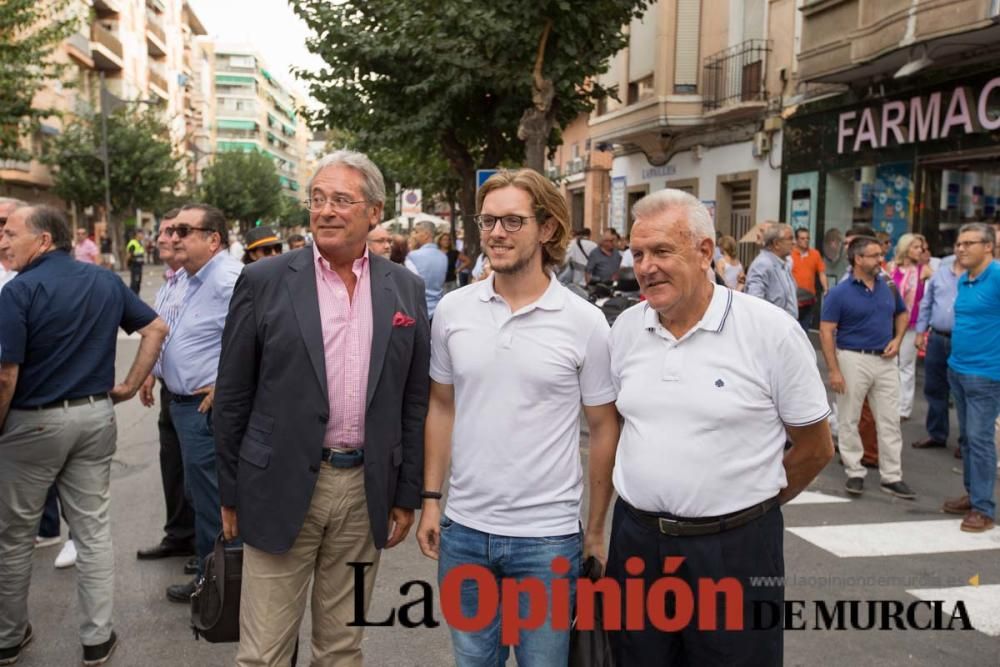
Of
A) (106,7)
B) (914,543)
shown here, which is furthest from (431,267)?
(106,7)

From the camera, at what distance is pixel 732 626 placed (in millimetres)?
2516

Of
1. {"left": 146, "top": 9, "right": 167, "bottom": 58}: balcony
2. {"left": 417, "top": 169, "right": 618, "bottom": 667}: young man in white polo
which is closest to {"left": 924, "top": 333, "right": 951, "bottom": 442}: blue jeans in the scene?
{"left": 417, "top": 169, "right": 618, "bottom": 667}: young man in white polo

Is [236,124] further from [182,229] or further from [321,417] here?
[321,417]

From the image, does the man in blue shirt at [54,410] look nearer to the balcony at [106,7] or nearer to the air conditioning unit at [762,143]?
the air conditioning unit at [762,143]

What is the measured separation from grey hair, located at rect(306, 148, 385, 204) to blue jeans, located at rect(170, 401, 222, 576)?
1.95 metres

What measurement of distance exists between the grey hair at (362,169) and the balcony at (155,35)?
6371cm

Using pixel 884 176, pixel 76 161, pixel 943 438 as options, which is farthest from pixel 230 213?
pixel 943 438

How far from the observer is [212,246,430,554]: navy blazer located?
2.80 metres

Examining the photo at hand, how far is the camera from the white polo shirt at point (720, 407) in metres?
2.52

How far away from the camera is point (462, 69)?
1686 cm

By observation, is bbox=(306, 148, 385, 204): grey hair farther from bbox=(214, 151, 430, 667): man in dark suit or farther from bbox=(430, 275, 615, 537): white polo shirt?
bbox=(430, 275, 615, 537): white polo shirt

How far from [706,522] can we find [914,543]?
3733 mm

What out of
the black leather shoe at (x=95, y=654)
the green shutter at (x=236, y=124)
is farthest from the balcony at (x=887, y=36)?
the green shutter at (x=236, y=124)

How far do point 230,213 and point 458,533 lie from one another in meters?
78.3
